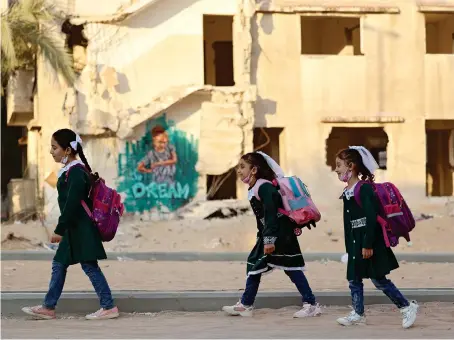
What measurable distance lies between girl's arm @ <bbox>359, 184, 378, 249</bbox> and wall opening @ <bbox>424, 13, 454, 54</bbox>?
18385 millimetres

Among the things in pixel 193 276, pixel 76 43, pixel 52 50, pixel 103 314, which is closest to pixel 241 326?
pixel 103 314

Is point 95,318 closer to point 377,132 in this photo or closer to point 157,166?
point 157,166

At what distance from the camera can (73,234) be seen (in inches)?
284

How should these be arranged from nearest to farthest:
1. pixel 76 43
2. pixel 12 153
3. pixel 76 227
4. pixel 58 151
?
pixel 76 227, pixel 58 151, pixel 76 43, pixel 12 153

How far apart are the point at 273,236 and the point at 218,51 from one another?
1945cm

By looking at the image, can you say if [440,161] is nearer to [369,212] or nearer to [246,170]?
[246,170]

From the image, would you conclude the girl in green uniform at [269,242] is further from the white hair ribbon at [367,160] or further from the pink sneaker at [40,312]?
the pink sneaker at [40,312]

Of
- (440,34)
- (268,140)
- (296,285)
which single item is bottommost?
(296,285)

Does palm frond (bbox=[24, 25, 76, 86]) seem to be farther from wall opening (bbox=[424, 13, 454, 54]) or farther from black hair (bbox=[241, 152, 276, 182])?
black hair (bbox=[241, 152, 276, 182])

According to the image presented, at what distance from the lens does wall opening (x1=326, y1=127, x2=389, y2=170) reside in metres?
27.2

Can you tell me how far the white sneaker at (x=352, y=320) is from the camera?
22.7 ft

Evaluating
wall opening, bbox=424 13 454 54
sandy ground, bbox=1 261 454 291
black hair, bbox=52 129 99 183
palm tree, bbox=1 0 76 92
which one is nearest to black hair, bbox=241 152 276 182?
black hair, bbox=52 129 99 183

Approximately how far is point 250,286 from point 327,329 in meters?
1.00

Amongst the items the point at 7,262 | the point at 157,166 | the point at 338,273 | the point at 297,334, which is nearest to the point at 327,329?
the point at 297,334
